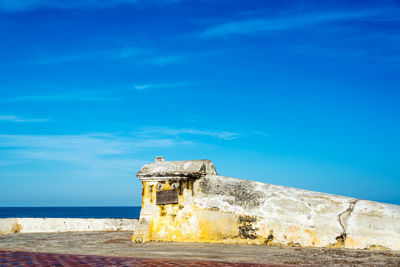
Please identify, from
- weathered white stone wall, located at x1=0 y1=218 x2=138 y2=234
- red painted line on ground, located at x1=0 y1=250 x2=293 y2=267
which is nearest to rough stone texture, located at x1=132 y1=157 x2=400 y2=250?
red painted line on ground, located at x1=0 y1=250 x2=293 y2=267

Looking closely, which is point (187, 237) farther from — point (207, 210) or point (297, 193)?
point (297, 193)

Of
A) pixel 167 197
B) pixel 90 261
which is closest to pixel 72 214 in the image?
pixel 167 197

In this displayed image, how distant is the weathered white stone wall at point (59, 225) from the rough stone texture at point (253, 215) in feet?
13.4

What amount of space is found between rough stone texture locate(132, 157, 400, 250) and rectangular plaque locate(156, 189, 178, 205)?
99 mm

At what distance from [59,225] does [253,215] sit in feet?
23.4

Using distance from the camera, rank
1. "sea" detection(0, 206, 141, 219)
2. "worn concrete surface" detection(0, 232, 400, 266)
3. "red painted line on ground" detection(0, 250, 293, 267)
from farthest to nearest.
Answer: "sea" detection(0, 206, 141, 219) → "worn concrete surface" detection(0, 232, 400, 266) → "red painted line on ground" detection(0, 250, 293, 267)

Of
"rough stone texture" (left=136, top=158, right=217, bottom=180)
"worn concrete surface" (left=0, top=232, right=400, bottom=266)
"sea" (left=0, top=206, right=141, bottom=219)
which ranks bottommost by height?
"sea" (left=0, top=206, right=141, bottom=219)

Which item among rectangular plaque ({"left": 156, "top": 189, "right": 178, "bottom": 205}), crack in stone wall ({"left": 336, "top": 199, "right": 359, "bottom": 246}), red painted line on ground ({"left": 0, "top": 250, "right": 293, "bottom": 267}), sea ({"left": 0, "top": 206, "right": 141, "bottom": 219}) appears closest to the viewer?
red painted line on ground ({"left": 0, "top": 250, "right": 293, "bottom": 267})

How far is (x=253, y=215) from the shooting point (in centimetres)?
795

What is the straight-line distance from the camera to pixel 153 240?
335 inches

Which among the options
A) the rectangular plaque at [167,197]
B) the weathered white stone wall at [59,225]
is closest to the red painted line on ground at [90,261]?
the rectangular plaque at [167,197]

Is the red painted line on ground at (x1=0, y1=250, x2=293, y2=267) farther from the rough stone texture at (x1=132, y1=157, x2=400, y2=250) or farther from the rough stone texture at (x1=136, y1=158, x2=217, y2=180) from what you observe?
the rough stone texture at (x1=136, y1=158, x2=217, y2=180)

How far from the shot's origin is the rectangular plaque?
28.1ft

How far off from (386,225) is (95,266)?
17.7 feet
